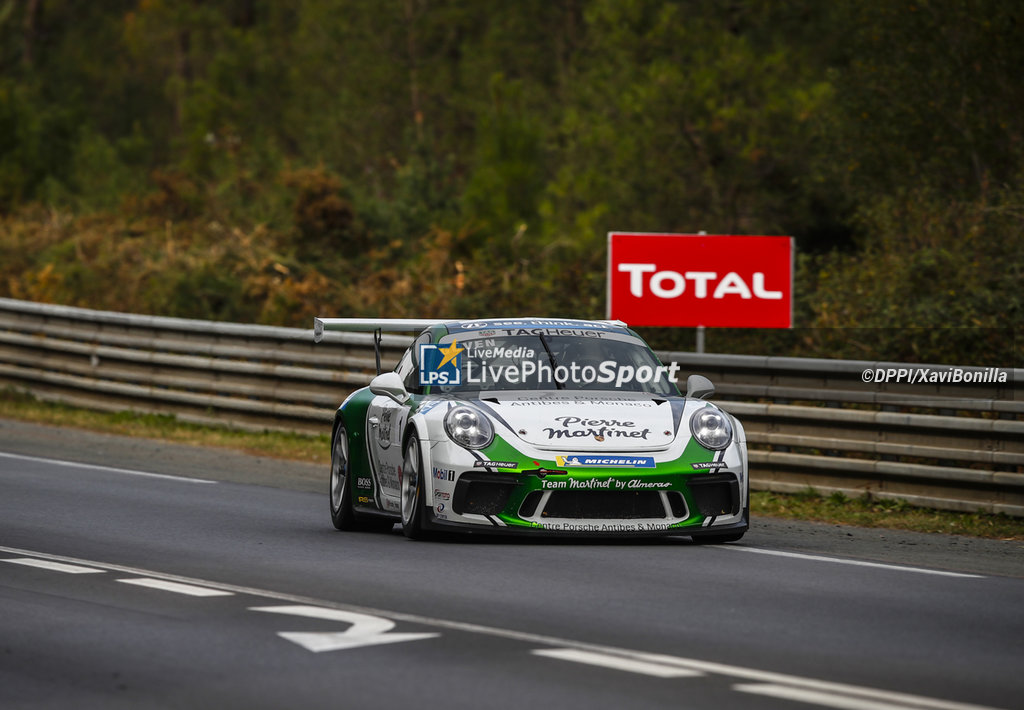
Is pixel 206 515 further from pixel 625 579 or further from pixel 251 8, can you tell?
pixel 251 8

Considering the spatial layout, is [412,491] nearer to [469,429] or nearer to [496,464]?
[469,429]

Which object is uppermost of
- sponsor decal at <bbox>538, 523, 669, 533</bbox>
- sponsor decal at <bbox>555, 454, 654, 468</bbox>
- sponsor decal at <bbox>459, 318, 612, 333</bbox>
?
sponsor decal at <bbox>459, 318, 612, 333</bbox>

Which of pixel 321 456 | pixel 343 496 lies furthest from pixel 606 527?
pixel 321 456

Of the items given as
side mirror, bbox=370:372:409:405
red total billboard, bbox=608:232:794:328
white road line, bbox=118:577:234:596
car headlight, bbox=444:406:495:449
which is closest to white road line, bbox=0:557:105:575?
white road line, bbox=118:577:234:596

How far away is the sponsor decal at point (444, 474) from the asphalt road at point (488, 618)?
0.43m

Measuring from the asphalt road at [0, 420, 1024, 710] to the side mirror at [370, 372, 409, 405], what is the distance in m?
0.91

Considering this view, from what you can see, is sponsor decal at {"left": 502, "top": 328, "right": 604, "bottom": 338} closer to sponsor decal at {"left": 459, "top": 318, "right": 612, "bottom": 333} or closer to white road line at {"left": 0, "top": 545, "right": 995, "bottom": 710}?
sponsor decal at {"left": 459, "top": 318, "right": 612, "bottom": 333}

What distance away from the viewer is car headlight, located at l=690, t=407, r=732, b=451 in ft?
37.0

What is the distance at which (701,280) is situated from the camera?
725 inches

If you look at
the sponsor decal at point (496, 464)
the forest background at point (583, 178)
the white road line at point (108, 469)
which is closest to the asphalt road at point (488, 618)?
the sponsor decal at point (496, 464)

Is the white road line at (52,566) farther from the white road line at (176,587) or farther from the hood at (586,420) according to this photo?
the hood at (586,420)

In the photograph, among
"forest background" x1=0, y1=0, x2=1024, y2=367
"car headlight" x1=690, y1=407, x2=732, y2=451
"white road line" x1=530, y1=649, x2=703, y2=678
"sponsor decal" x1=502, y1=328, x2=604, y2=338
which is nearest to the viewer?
"white road line" x1=530, y1=649, x2=703, y2=678

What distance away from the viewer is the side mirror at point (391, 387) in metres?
11.9

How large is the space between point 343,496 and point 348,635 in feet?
16.1
